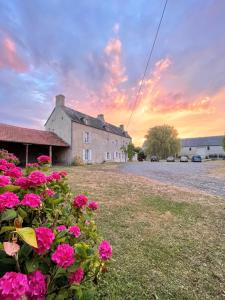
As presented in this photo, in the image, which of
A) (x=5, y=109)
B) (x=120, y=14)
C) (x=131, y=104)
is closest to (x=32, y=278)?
(x=120, y=14)

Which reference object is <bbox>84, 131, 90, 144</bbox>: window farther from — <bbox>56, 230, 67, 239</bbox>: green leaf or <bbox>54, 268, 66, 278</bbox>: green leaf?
<bbox>54, 268, 66, 278</bbox>: green leaf

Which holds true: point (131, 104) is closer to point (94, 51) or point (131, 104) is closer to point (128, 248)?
point (94, 51)

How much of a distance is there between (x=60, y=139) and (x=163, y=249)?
72.3 ft

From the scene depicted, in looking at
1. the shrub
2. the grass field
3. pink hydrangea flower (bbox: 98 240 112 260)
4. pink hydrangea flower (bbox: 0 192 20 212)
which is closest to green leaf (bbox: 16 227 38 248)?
pink hydrangea flower (bbox: 0 192 20 212)

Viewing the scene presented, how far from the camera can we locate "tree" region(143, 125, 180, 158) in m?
49.9

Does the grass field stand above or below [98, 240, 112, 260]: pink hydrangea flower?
below

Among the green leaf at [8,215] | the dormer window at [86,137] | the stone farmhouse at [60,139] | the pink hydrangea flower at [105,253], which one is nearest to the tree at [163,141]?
the stone farmhouse at [60,139]

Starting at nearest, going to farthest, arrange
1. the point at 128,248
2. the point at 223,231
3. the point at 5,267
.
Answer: the point at 5,267, the point at 128,248, the point at 223,231

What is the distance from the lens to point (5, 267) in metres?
1.01

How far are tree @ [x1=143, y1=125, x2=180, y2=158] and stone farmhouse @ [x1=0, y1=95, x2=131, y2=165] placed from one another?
24.3 m

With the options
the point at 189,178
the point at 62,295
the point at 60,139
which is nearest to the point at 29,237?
the point at 62,295

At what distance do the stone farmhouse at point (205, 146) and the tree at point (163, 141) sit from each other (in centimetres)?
2099

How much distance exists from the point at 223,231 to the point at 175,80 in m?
9.72

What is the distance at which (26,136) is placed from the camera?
19.5 meters
